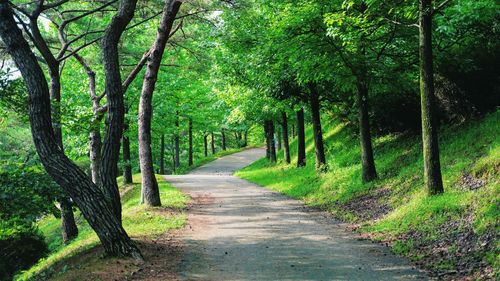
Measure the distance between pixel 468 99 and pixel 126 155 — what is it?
17.5m

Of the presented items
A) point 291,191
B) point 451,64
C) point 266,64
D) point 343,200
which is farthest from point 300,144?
point 451,64

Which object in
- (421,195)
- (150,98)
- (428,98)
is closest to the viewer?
(428,98)

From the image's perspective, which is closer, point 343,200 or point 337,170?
point 343,200

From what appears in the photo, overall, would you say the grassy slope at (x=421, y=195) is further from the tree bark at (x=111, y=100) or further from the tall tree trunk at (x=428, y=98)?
the tree bark at (x=111, y=100)

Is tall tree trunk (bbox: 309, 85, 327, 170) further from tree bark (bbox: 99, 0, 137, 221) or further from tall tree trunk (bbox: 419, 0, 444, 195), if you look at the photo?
tree bark (bbox: 99, 0, 137, 221)

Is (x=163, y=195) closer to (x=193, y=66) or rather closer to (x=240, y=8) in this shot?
(x=193, y=66)

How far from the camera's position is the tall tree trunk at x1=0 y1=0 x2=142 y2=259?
757 cm

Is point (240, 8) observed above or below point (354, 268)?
above

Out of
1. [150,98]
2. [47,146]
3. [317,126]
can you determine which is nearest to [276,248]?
[47,146]

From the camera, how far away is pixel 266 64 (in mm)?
16062

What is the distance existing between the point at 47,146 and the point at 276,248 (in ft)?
15.5

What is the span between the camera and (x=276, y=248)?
349 inches

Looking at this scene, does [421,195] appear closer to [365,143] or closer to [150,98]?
[365,143]

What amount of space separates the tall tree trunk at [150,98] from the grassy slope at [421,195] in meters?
5.35
